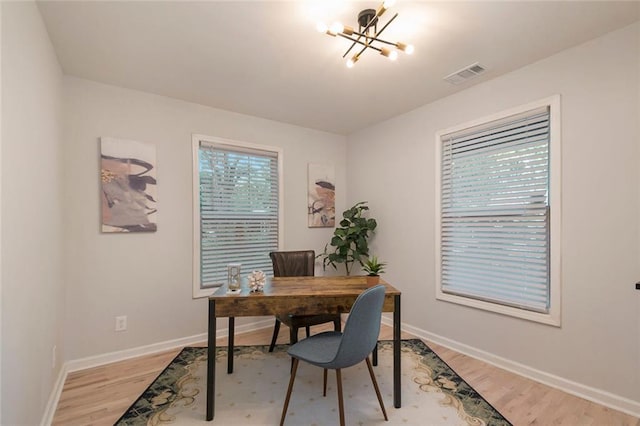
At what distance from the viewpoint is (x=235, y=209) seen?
3.46 m

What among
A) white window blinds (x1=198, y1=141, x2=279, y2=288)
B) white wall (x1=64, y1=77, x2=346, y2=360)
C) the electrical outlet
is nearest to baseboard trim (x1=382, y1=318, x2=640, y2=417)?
A: white window blinds (x1=198, y1=141, x2=279, y2=288)

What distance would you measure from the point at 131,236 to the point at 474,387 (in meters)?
3.21

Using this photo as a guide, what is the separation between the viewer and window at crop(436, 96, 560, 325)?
2350mm

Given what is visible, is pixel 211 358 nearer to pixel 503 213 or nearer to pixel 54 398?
pixel 54 398

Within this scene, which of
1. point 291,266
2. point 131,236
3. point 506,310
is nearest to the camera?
point 506,310

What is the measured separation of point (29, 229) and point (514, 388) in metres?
3.33

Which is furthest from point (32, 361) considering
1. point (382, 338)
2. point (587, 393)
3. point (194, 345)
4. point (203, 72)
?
point (587, 393)

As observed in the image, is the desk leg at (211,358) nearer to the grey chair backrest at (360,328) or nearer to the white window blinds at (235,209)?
the grey chair backrest at (360,328)

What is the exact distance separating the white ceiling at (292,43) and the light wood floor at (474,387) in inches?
99.3

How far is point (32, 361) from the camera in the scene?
1.59 meters

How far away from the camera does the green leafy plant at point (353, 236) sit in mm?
3797

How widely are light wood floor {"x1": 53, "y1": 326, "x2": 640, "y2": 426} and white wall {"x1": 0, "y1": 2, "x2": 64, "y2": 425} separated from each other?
241mm

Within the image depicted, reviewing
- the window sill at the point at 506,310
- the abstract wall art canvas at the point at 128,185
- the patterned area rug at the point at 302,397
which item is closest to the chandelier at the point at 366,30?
the abstract wall art canvas at the point at 128,185

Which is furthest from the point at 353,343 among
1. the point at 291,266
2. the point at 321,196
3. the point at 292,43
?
the point at 321,196
